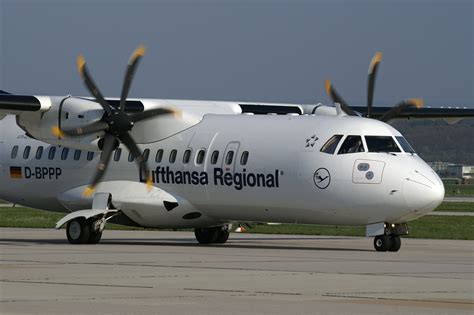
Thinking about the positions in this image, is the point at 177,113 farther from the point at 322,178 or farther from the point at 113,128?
the point at 322,178

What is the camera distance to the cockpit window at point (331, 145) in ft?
81.8

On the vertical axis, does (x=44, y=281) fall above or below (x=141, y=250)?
below

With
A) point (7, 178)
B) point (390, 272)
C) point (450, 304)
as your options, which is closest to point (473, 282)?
point (390, 272)

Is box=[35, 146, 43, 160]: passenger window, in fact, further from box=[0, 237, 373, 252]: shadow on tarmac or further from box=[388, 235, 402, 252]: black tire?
box=[388, 235, 402, 252]: black tire

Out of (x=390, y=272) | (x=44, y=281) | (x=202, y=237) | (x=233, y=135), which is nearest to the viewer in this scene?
(x=44, y=281)

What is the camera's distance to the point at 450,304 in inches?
559

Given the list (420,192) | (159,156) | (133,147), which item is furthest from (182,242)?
(420,192)

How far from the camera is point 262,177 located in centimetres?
2572

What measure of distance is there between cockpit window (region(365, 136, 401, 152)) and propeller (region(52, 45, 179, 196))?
5060mm

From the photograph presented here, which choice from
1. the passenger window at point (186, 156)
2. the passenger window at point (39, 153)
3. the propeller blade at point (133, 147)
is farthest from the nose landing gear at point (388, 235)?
the passenger window at point (39, 153)

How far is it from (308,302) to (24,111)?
14363 millimetres

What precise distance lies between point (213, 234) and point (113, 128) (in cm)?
394

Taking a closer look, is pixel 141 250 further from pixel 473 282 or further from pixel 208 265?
pixel 473 282

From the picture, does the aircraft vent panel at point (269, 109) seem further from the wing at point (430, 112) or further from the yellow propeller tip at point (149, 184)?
the yellow propeller tip at point (149, 184)
